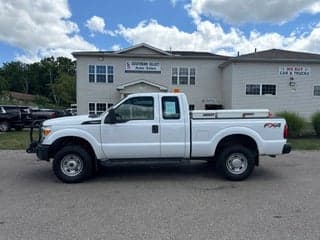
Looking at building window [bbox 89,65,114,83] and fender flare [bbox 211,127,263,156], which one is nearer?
fender flare [bbox 211,127,263,156]

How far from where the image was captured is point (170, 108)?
6965 mm

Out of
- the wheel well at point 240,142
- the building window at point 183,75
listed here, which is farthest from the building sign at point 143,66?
the wheel well at point 240,142

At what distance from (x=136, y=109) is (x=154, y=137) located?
760 mm

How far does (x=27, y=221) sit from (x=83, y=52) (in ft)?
70.0

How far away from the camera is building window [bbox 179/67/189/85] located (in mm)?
25453

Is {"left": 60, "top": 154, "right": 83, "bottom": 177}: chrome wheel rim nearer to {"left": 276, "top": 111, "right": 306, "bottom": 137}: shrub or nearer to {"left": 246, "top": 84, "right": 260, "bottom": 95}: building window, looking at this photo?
{"left": 276, "top": 111, "right": 306, "bottom": 137}: shrub

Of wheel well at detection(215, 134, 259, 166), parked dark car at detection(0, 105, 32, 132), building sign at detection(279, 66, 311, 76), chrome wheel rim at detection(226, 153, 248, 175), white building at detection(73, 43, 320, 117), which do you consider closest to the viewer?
chrome wheel rim at detection(226, 153, 248, 175)

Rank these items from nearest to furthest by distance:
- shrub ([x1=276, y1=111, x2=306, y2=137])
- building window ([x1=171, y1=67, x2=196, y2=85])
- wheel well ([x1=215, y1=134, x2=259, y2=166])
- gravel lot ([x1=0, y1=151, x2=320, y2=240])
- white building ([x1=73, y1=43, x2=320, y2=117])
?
1. gravel lot ([x1=0, y1=151, x2=320, y2=240])
2. wheel well ([x1=215, y1=134, x2=259, y2=166])
3. shrub ([x1=276, y1=111, x2=306, y2=137])
4. white building ([x1=73, y1=43, x2=320, y2=117])
5. building window ([x1=171, y1=67, x2=196, y2=85])

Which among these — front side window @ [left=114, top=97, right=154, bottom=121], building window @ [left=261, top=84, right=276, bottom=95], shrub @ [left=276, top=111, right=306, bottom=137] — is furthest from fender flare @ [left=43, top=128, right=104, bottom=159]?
building window @ [left=261, top=84, right=276, bottom=95]

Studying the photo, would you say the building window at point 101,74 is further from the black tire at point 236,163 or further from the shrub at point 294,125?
the black tire at point 236,163

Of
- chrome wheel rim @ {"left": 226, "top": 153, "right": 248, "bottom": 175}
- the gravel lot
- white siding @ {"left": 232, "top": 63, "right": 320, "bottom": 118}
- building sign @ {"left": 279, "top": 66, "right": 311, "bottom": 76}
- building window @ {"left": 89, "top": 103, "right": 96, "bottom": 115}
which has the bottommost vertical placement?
the gravel lot

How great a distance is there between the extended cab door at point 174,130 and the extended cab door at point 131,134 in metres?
0.14

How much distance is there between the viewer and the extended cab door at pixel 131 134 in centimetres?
677

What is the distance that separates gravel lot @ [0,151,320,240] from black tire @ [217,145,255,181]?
0.25m
